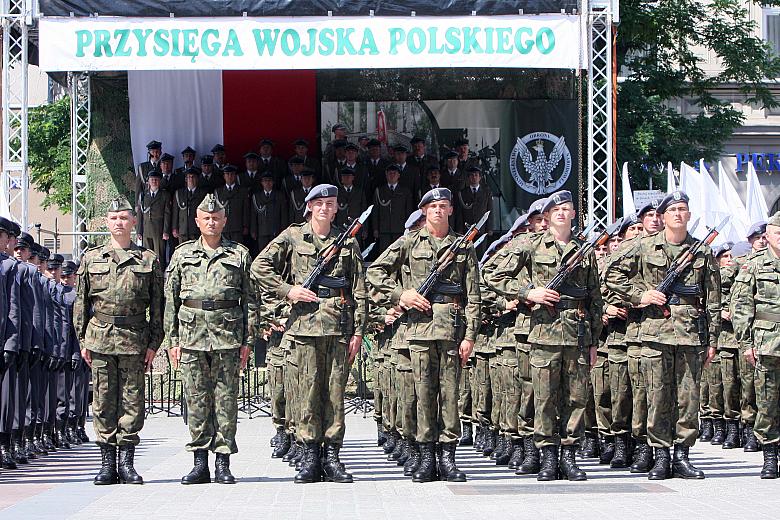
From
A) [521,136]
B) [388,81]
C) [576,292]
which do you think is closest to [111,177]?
[388,81]

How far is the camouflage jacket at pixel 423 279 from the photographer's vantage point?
11539 millimetres

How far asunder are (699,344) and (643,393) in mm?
669

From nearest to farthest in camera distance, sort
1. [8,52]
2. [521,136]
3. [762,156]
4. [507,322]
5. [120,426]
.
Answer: [120,426] < [507,322] < [8,52] < [521,136] < [762,156]

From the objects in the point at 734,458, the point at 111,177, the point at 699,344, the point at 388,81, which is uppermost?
the point at 388,81

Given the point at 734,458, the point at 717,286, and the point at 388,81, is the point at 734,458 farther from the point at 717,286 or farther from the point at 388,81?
the point at 388,81

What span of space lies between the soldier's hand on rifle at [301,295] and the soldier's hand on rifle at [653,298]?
2694 millimetres

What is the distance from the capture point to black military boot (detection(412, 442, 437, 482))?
37.5ft

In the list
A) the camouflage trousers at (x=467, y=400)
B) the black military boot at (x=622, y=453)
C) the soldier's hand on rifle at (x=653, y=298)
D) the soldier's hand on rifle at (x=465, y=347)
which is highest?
the soldier's hand on rifle at (x=653, y=298)

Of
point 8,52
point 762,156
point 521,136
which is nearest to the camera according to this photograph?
point 8,52

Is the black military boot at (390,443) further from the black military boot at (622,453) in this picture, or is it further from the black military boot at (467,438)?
the black military boot at (622,453)

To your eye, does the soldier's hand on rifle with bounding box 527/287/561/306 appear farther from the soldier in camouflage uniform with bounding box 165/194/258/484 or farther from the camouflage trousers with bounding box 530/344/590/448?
the soldier in camouflage uniform with bounding box 165/194/258/484

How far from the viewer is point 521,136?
24297 mm

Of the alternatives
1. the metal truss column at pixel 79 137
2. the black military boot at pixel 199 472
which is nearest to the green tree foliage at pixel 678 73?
the metal truss column at pixel 79 137

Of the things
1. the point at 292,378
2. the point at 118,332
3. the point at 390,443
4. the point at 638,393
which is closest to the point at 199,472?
the point at 292,378
